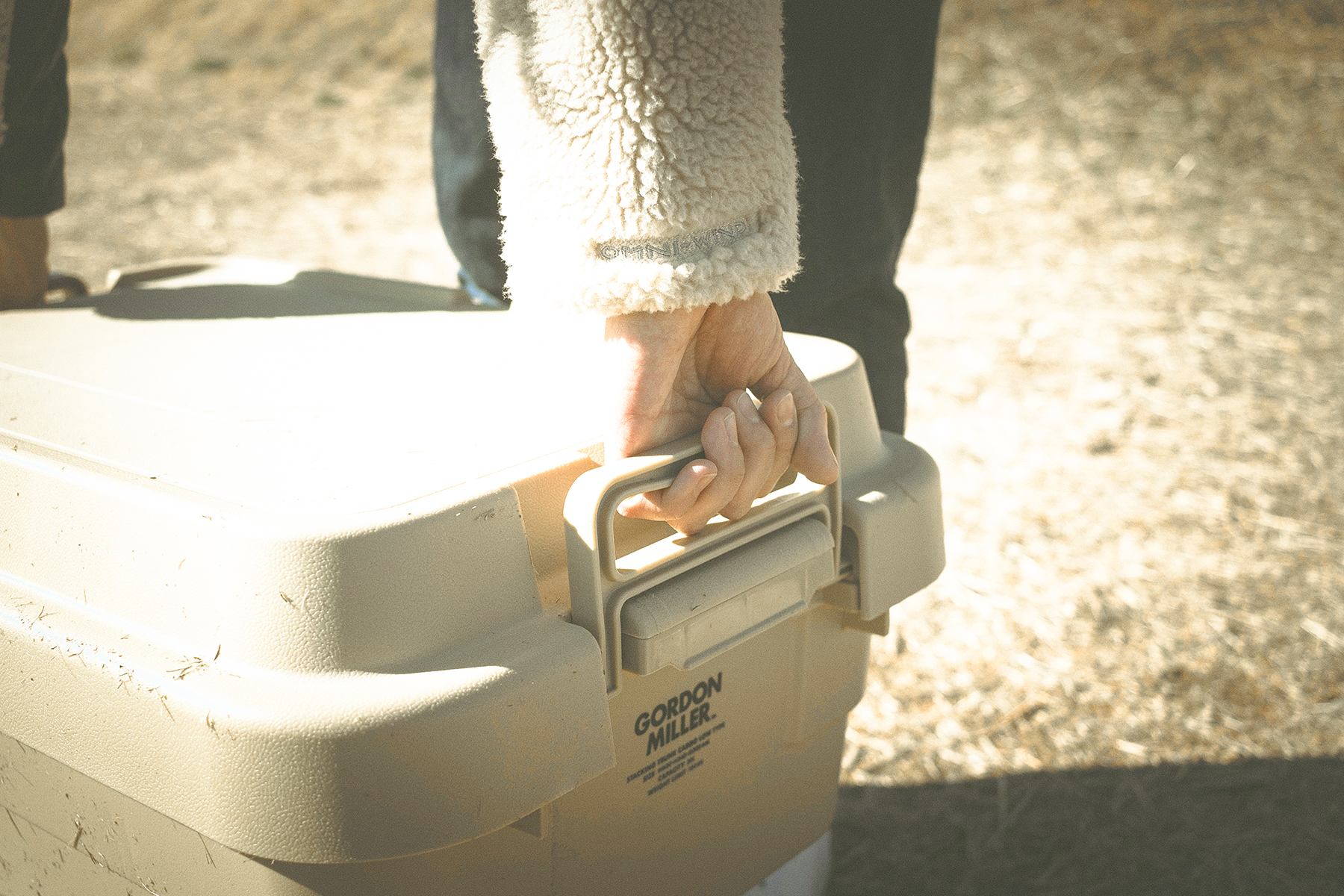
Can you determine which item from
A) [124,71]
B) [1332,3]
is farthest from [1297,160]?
[124,71]

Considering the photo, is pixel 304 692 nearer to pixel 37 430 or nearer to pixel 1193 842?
pixel 37 430

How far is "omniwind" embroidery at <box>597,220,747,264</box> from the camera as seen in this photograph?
547mm

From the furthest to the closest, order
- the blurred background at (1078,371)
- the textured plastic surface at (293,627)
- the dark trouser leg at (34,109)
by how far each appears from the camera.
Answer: the blurred background at (1078,371) < the dark trouser leg at (34,109) < the textured plastic surface at (293,627)

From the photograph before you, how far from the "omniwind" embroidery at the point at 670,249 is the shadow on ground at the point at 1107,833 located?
2.35 feet

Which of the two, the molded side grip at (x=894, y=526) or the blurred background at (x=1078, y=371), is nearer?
the molded side grip at (x=894, y=526)

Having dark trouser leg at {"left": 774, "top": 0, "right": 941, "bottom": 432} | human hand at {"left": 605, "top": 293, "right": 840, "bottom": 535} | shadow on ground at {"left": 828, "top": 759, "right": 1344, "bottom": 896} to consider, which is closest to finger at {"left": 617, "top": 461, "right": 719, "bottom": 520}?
human hand at {"left": 605, "top": 293, "right": 840, "bottom": 535}

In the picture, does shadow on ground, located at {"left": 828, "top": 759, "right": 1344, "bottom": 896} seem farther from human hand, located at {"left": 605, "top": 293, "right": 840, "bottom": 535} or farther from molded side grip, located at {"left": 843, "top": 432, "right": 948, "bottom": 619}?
human hand, located at {"left": 605, "top": 293, "right": 840, "bottom": 535}

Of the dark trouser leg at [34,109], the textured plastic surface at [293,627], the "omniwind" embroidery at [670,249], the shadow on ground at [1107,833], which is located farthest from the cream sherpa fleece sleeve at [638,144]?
the shadow on ground at [1107,833]

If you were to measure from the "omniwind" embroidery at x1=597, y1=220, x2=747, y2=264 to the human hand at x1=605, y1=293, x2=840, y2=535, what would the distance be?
0.03 meters

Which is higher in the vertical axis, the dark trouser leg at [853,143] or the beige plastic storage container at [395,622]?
the dark trouser leg at [853,143]

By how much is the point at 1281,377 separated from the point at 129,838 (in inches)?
82.9

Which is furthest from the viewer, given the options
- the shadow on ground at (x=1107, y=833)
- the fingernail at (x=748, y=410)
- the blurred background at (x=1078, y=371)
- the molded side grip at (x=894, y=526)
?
the blurred background at (x=1078, y=371)

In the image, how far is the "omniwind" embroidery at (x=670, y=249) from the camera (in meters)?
0.55

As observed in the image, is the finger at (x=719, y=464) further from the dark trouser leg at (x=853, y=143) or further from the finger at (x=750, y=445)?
the dark trouser leg at (x=853, y=143)
